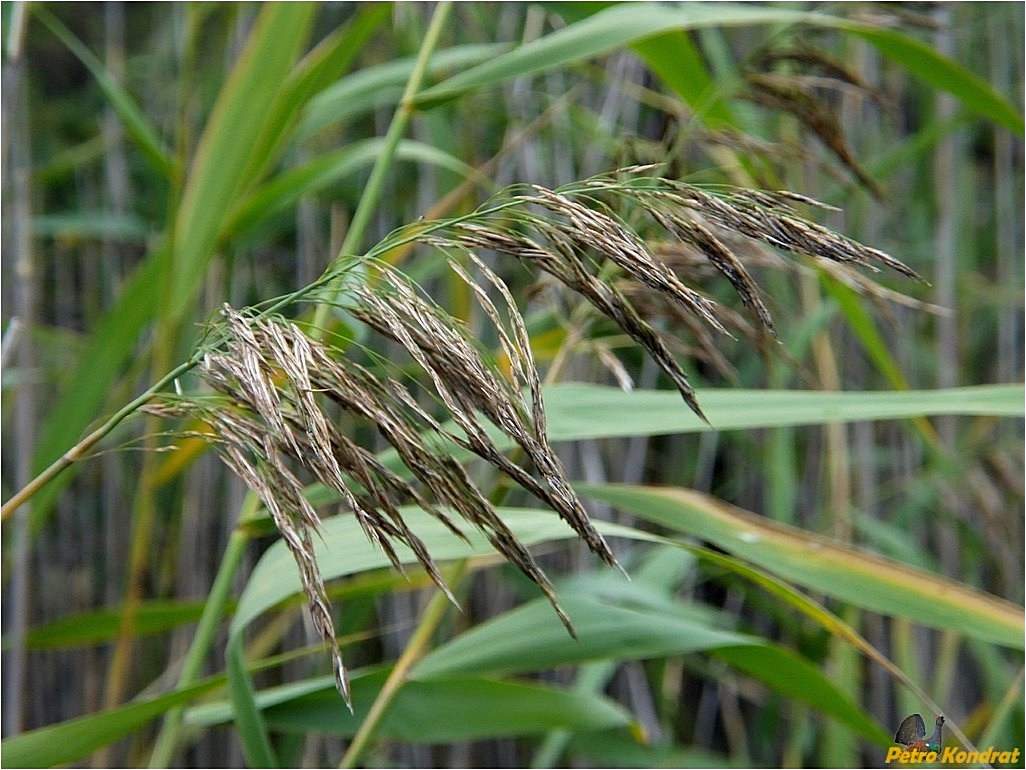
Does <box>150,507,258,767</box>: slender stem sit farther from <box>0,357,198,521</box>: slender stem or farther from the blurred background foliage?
<box>0,357,198,521</box>: slender stem

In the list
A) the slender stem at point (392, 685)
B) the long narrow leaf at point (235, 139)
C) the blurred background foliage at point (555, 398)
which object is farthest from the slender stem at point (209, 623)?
the long narrow leaf at point (235, 139)

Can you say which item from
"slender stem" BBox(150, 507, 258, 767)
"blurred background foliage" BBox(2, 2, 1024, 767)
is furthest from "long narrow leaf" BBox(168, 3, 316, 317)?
"slender stem" BBox(150, 507, 258, 767)

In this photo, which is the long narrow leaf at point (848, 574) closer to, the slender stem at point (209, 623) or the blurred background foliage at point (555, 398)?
the blurred background foliage at point (555, 398)

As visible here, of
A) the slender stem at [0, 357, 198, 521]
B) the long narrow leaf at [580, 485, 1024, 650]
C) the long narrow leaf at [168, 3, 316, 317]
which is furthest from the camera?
the long narrow leaf at [168, 3, 316, 317]

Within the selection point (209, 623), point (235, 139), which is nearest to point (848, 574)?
point (209, 623)

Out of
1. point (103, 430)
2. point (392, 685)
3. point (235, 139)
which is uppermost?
point (235, 139)

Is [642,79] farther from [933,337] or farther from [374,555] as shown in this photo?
[374,555]

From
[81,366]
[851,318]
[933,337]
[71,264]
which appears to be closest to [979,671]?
[933,337]

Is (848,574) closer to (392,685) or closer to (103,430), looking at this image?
(392,685)
